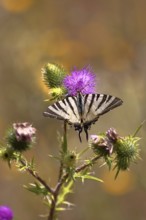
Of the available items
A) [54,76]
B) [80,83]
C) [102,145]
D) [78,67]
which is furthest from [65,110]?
[78,67]

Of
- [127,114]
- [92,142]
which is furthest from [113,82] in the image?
[92,142]

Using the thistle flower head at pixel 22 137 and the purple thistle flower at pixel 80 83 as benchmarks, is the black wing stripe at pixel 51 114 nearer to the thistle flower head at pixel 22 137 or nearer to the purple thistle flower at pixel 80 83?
the thistle flower head at pixel 22 137

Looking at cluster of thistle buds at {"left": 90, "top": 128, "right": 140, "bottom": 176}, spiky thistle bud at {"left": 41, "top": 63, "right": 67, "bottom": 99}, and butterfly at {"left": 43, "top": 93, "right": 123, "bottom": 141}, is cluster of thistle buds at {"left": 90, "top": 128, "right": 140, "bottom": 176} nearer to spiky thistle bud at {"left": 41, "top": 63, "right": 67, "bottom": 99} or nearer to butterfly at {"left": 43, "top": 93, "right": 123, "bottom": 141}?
butterfly at {"left": 43, "top": 93, "right": 123, "bottom": 141}

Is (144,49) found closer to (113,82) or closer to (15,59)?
(113,82)

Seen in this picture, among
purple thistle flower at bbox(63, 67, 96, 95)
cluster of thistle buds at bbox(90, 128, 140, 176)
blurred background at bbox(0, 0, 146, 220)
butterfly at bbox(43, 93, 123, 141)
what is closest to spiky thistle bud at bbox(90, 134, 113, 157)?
cluster of thistle buds at bbox(90, 128, 140, 176)

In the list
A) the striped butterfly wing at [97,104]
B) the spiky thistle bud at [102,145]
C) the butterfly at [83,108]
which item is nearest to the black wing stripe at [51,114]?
the butterfly at [83,108]

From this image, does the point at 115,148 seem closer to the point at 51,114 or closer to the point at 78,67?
the point at 51,114
